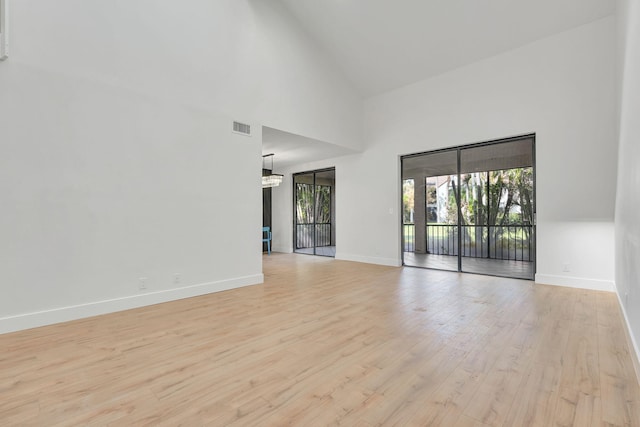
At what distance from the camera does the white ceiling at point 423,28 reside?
4391 millimetres

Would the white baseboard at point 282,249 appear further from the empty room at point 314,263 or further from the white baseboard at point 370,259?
the empty room at point 314,263

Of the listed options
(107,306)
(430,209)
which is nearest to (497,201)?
(430,209)

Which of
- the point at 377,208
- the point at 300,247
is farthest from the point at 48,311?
the point at 300,247

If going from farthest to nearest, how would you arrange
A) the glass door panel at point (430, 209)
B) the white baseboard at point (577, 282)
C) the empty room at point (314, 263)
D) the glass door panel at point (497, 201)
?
the glass door panel at point (430, 209) → the glass door panel at point (497, 201) → the white baseboard at point (577, 282) → the empty room at point (314, 263)

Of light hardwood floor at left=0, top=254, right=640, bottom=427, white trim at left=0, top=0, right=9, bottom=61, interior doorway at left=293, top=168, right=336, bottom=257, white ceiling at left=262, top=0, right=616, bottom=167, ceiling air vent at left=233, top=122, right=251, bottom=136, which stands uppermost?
white ceiling at left=262, top=0, right=616, bottom=167

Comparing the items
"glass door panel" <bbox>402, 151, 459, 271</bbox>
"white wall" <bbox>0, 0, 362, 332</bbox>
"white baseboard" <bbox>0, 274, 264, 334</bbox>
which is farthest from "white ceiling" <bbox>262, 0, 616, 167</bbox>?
"white baseboard" <bbox>0, 274, 264, 334</bbox>

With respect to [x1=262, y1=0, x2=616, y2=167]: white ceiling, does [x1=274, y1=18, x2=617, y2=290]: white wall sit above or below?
below

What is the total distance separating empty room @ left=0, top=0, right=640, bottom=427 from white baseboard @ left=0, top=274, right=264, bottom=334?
20mm

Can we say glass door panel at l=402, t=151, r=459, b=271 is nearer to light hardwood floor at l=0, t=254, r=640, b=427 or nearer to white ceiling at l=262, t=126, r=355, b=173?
white ceiling at l=262, t=126, r=355, b=173

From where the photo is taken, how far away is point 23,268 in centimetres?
291

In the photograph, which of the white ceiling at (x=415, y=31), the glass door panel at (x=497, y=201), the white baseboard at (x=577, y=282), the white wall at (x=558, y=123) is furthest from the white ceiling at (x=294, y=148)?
the white baseboard at (x=577, y=282)

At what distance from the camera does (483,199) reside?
5812mm

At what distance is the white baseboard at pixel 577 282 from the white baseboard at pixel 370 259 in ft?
8.36

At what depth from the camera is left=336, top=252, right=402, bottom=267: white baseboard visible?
21.6 ft
